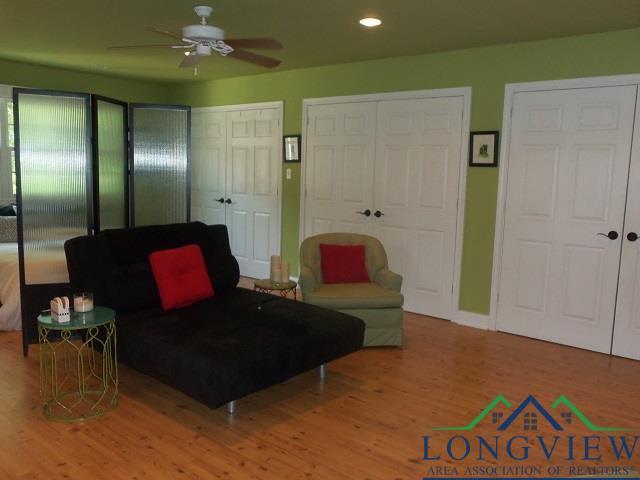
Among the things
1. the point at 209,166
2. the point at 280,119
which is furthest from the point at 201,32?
the point at 209,166

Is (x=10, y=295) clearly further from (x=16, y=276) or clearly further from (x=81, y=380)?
(x=81, y=380)

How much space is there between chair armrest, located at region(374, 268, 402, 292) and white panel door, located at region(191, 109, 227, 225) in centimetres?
311

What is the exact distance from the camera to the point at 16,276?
14.5ft

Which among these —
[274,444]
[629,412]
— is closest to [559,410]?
[629,412]

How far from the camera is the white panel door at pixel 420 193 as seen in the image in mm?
4953

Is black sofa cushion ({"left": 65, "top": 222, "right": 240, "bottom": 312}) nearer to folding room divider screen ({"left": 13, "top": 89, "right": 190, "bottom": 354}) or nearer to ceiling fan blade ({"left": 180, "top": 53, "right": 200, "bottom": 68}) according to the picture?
folding room divider screen ({"left": 13, "top": 89, "right": 190, "bottom": 354})

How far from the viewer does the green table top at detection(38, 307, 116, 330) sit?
9.53 feet

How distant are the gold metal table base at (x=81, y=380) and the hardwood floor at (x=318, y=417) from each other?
85 mm

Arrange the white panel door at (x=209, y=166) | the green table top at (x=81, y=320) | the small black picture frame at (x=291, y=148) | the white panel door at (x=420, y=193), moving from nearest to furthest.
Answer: the green table top at (x=81, y=320) → the white panel door at (x=420, y=193) → the small black picture frame at (x=291, y=148) → the white panel door at (x=209, y=166)

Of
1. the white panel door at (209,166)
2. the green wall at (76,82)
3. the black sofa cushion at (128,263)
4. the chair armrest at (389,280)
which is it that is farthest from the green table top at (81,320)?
the green wall at (76,82)

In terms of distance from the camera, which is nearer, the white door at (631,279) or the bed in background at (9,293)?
the white door at (631,279)

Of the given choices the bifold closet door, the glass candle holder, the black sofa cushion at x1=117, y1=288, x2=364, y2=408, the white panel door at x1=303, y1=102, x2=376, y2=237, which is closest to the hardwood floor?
the black sofa cushion at x1=117, y1=288, x2=364, y2=408

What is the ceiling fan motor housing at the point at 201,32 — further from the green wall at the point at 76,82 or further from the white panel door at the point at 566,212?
the green wall at the point at 76,82

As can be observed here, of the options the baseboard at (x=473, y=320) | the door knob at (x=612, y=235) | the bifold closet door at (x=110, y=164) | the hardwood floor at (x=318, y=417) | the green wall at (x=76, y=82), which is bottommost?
the hardwood floor at (x=318, y=417)
